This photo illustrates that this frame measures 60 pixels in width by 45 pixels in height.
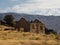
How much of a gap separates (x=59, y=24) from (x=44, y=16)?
22662 millimetres

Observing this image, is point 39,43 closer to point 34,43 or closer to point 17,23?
point 34,43

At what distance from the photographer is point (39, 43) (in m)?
23.2

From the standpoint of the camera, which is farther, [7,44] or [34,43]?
[34,43]

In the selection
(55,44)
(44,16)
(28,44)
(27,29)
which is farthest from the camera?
(44,16)

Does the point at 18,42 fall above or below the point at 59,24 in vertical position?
above

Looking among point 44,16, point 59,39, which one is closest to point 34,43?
point 59,39

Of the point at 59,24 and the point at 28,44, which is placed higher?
the point at 28,44

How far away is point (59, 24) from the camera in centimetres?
15250

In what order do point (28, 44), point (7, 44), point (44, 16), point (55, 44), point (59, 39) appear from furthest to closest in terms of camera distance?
point (44, 16)
point (59, 39)
point (55, 44)
point (28, 44)
point (7, 44)

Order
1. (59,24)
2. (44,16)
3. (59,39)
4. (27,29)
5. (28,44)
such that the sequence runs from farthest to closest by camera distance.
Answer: (44,16) < (59,24) < (27,29) < (59,39) < (28,44)

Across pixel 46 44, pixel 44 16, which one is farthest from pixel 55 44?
pixel 44 16

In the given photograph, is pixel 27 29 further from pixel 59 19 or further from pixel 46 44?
pixel 59 19

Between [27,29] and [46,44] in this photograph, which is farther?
[27,29]

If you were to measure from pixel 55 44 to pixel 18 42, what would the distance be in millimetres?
4112
